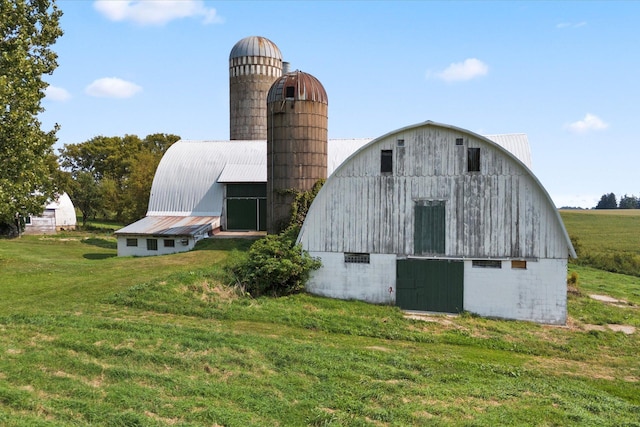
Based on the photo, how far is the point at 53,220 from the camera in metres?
50.5

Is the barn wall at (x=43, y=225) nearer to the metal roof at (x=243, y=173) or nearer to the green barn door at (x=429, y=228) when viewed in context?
the metal roof at (x=243, y=173)

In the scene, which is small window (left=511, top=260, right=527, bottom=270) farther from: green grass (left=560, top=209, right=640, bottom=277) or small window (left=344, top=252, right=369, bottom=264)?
green grass (left=560, top=209, right=640, bottom=277)

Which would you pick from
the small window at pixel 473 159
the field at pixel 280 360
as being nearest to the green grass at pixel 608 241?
the field at pixel 280 360

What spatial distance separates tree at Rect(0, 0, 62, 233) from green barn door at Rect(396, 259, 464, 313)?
17532mm

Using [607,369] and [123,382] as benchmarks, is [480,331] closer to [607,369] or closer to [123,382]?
[607,369]

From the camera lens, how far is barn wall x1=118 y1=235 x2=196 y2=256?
3064 centimetres

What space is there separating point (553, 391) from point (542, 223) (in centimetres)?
925

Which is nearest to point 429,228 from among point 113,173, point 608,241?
point 608,241

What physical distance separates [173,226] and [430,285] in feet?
62.0

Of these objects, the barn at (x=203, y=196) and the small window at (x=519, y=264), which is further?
the barn at (x=203, y=196)

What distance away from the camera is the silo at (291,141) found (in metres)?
27.0

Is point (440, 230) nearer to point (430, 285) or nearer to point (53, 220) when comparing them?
point (430, 285)

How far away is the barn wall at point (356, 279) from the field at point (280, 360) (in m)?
0.77

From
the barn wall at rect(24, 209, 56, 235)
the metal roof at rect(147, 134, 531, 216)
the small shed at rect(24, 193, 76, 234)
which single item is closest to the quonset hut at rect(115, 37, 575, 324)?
the metal roof at rect(147, 134, 531, 216)
